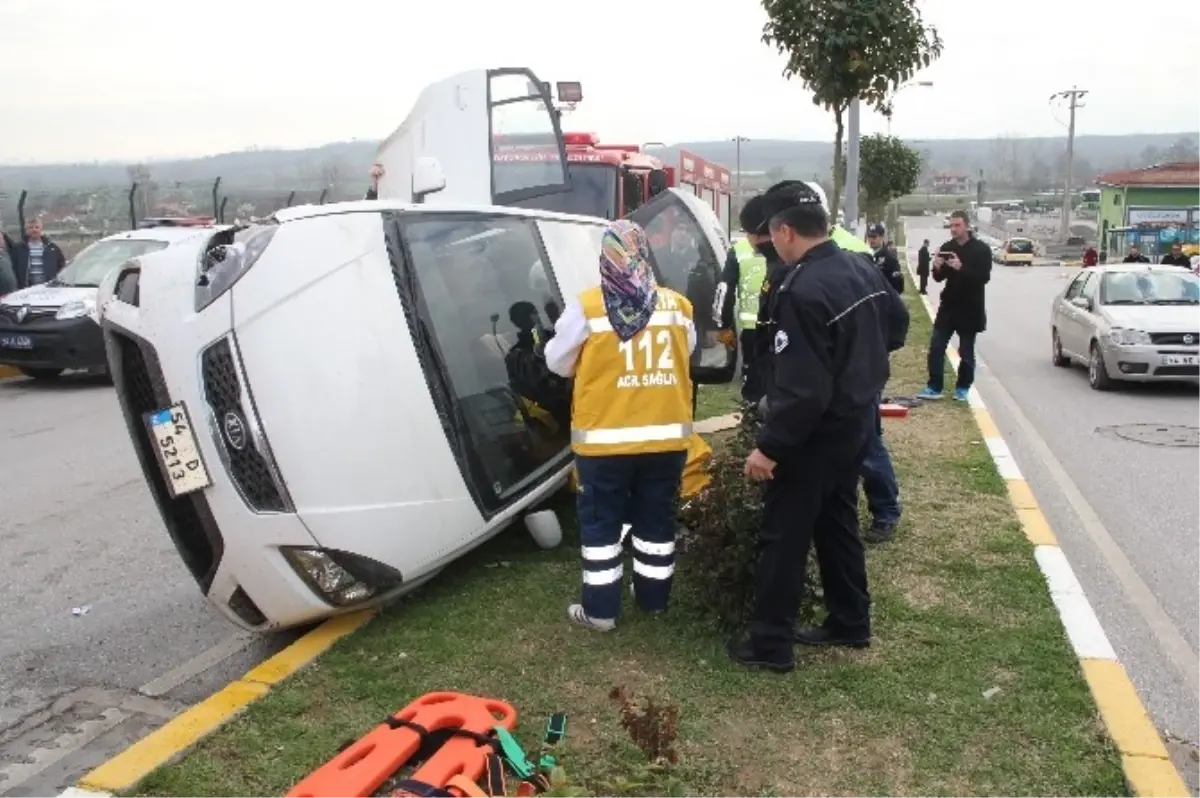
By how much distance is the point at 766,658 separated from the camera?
443cm

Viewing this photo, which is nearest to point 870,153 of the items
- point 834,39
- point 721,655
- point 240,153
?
point 240,153

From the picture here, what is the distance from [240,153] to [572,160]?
65.5 feet

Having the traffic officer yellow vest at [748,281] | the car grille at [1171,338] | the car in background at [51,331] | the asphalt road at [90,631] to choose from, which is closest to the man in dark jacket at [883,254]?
the car grille at [1171,338]

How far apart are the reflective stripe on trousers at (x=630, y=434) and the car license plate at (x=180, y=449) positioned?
151cm

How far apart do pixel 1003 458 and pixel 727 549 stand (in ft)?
14.6

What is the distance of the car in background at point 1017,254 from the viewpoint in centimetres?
6041

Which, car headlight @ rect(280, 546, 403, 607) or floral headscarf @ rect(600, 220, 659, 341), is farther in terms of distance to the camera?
floral headscarf @ rect(600, 220, 659, 341)

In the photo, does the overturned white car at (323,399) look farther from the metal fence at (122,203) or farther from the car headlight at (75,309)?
the metal fence at (122,203)

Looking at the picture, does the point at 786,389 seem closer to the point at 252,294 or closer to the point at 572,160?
the point at 252,294

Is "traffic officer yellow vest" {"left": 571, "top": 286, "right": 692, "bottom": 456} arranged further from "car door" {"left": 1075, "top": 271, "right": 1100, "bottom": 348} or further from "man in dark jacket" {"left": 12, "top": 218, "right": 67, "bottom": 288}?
"man in dark jacket" {"left": 12, "top": 218, "right": 67, "bottom": 288}

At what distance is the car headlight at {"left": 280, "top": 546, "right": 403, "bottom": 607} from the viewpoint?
14.5 feet

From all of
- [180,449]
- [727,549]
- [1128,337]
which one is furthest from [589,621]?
[1128,337]

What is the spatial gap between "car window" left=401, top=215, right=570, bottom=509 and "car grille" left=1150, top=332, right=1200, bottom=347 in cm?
835

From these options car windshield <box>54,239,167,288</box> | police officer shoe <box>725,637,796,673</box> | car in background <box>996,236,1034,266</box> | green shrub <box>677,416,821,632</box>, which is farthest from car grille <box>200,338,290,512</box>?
car in background <box>996,236,1034,266</box>
